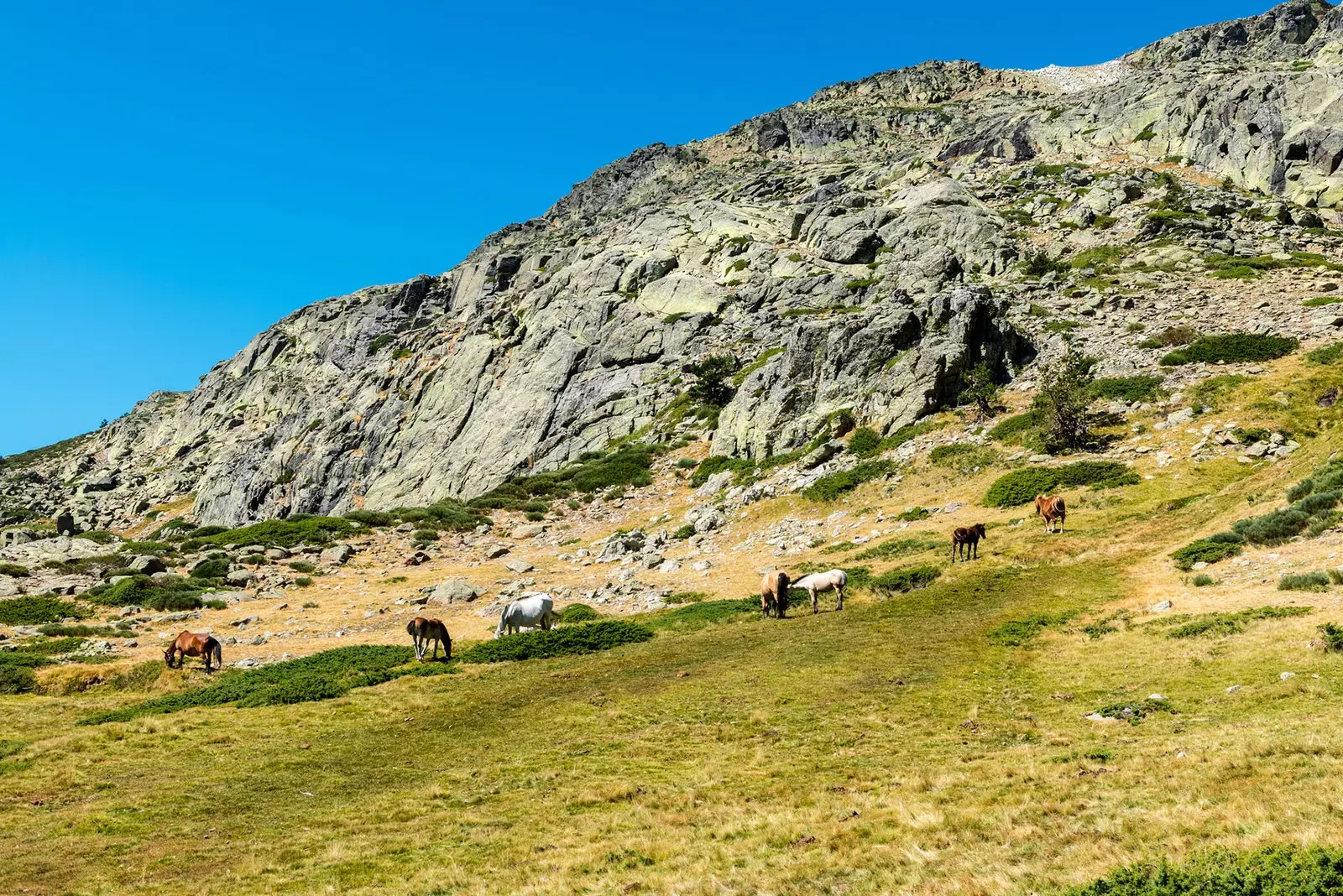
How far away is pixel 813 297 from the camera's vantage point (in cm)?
7800

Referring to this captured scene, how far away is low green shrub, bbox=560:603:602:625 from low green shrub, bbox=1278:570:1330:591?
22.0m

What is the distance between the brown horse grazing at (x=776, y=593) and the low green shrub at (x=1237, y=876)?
18552 millimetres

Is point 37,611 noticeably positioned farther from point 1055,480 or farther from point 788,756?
point 1055,480

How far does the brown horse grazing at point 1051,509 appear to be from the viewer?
29.0m

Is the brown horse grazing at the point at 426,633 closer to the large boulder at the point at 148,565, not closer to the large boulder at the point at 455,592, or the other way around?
the large boulder at the point at 455,592

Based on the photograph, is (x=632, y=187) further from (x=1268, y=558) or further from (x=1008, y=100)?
(x=1268, y=558)

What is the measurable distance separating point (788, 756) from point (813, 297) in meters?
69.3

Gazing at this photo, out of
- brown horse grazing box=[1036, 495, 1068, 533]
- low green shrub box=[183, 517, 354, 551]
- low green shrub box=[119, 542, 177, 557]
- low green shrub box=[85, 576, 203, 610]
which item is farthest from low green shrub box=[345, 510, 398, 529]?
brown horse grazing box=[1036, 495, 1068, 533]

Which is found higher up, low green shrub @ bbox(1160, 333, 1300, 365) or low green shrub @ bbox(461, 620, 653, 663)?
low green shrub @ bbox(1160, 333, 1300, 365)

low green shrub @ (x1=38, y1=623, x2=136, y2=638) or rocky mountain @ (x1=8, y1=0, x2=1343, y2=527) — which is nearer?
low green shrub @ (x1=38, y1=623, x2=136, y2=638)

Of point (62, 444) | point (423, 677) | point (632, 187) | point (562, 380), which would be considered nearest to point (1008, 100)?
point (632, 187)

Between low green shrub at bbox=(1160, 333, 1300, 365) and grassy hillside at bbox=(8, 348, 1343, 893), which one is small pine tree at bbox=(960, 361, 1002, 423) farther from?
grassy hillside at bbox=(8, 348, 1343, 893)

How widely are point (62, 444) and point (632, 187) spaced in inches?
6064

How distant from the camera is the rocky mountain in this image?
177ft
